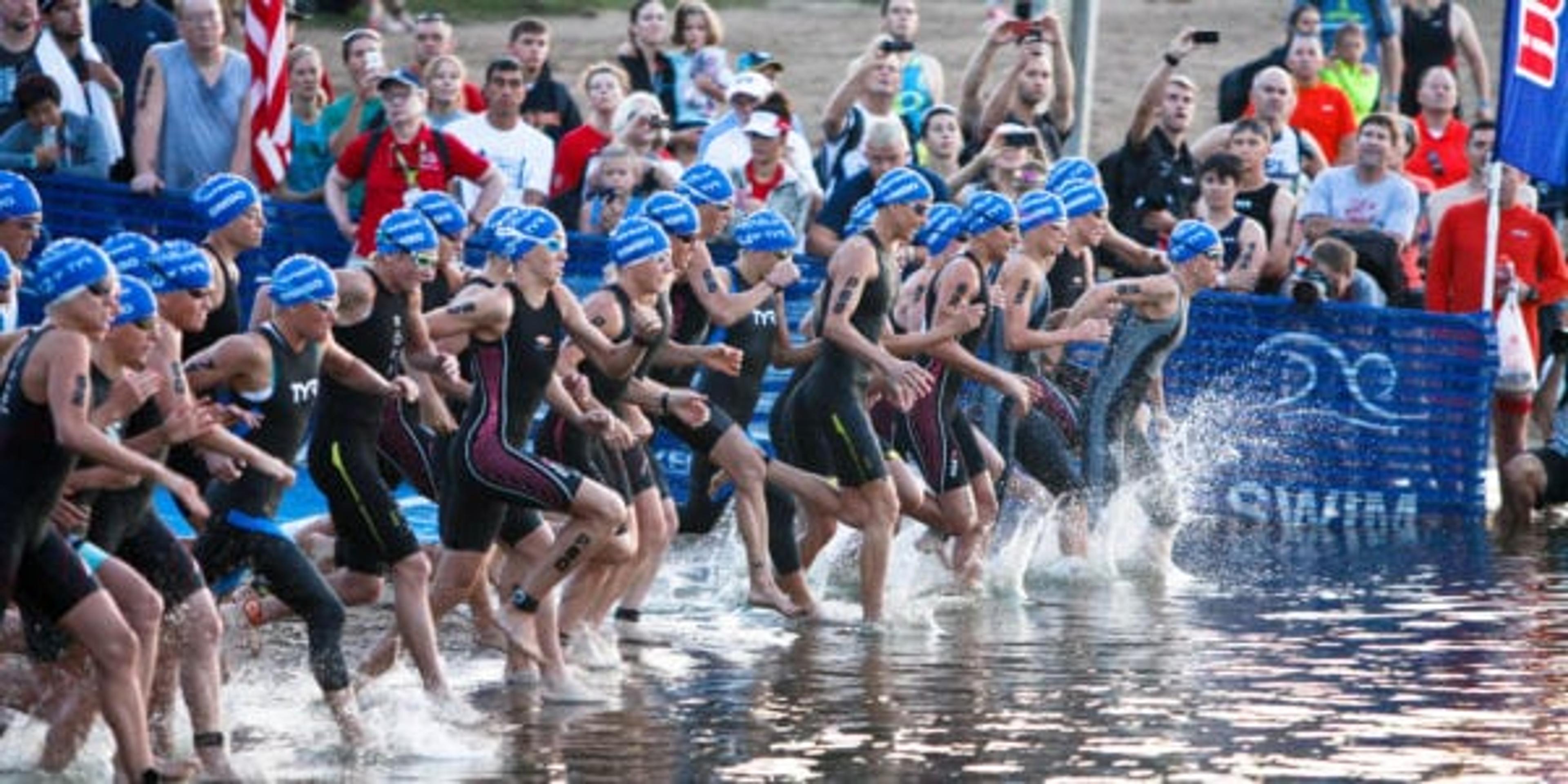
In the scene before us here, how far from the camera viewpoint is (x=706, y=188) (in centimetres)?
1603

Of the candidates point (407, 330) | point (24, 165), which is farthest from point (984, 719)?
point (24, 165)

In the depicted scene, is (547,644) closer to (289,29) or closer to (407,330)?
(407,330)

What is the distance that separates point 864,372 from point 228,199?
3.52m

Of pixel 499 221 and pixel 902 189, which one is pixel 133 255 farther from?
pixel 902 189

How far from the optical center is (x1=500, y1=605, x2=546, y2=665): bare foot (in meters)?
13.8

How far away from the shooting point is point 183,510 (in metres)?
12.5

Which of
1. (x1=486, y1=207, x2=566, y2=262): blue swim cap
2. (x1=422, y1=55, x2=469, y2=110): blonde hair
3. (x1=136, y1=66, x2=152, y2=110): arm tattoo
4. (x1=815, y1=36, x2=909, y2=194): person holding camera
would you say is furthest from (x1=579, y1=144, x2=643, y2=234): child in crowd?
(x1=486, y1=207, x2=566, y2=262): blue swim cap

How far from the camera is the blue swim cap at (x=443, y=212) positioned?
46.5ft

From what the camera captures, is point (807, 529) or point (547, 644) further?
point (807, 529)

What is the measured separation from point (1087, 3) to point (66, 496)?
1134 centimetres

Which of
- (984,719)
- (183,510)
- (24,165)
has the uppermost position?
(24,165)

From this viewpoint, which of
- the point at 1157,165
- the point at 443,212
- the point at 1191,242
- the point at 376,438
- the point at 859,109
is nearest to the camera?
the point at 376,438

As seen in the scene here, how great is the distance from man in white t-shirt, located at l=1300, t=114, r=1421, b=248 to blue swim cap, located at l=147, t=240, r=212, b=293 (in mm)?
10595

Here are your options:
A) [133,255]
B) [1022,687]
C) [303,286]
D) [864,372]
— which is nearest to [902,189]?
[864,372]
